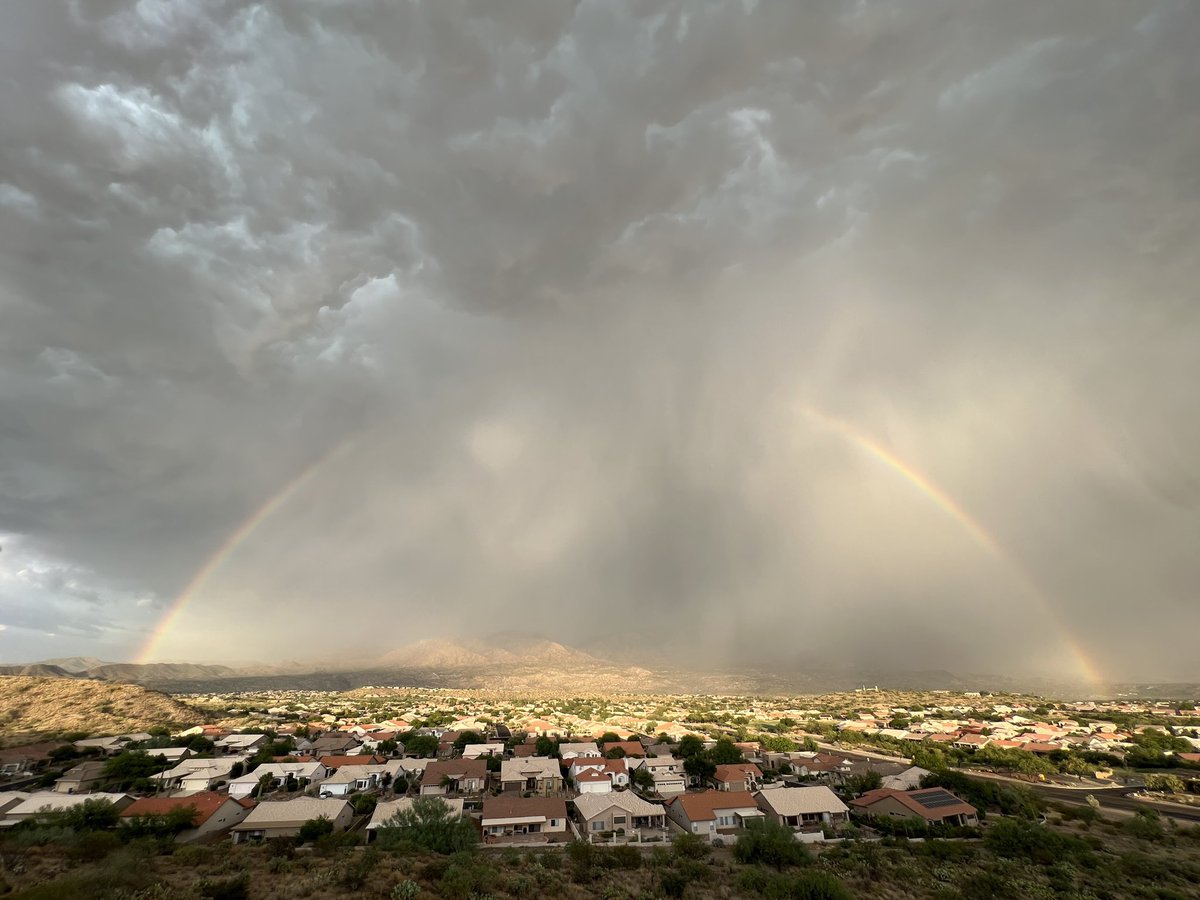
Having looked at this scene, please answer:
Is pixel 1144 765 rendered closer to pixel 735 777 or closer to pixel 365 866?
pixel 735 777

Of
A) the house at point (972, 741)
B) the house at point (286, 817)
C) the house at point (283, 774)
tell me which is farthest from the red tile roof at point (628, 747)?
the house at point (972, 741)

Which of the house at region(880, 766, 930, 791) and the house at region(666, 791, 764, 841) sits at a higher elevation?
the house at region(880, 766, 930, 791)

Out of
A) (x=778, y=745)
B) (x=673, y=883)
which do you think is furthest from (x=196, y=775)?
(x=778, y=745)

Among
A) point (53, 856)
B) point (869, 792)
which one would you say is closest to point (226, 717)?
point (53, 856)

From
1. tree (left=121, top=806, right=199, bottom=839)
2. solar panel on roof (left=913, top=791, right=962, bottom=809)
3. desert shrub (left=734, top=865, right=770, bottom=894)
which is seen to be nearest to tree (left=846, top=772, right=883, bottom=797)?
solar panel on roof (left=913, top=791, right=962, bottom=809)

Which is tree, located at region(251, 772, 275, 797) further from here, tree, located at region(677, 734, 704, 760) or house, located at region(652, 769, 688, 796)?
tree, located at region(677, 734, 704, 760)

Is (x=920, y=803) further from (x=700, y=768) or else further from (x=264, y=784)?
(x=264, y=784)
